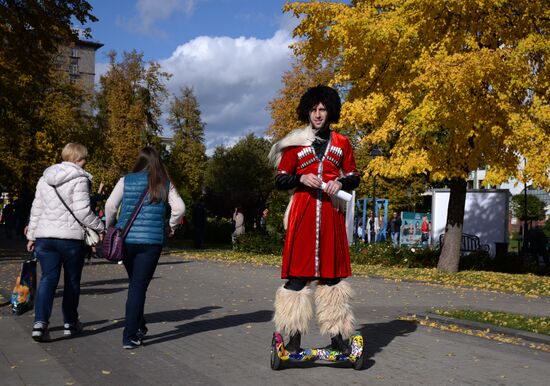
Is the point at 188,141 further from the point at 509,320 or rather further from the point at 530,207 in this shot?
the point at 509,320

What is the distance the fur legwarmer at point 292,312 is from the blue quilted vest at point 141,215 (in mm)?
1493

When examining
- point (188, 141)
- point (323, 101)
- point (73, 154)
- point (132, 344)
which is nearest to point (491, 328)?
point (323, 101)

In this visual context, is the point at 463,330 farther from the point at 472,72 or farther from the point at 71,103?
the point at 71,103

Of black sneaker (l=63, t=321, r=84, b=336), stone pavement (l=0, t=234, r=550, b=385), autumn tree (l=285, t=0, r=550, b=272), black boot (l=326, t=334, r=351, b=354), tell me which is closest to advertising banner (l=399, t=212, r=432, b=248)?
autumn tree (l=285, t=0, r=550, b=272)

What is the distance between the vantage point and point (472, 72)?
14.9 meters

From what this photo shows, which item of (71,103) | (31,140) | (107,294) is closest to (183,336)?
(107,294)

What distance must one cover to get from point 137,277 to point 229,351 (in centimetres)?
106

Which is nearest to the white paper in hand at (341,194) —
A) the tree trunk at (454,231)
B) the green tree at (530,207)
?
the tree trunk at (454,231)

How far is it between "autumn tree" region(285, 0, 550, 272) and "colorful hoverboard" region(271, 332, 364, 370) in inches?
393

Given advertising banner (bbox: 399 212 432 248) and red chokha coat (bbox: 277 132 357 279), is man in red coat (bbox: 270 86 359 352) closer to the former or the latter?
red chokha coat (bbox: 277 132 357 279)

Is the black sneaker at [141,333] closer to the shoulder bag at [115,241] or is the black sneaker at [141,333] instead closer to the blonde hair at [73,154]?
the shoulder bag at [115,241]

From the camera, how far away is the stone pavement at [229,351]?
5.72 meters

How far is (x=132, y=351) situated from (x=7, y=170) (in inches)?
1175

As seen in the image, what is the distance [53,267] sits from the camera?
729 cm
